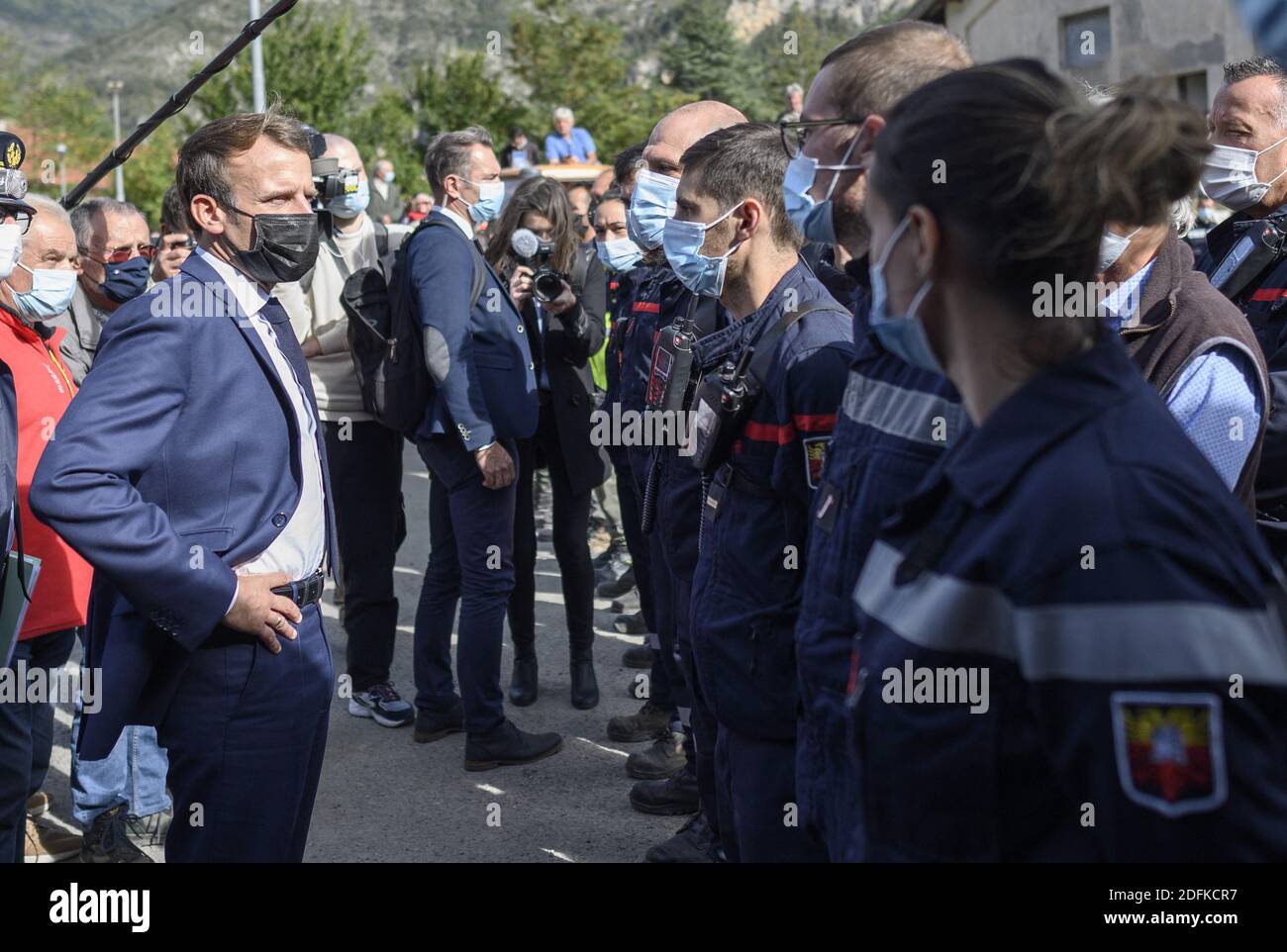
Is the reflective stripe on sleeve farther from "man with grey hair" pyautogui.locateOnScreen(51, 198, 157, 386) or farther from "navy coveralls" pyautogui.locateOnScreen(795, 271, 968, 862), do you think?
"man with grey hair" pyautogui.locateOnScreen(51, 198, 157, 386)

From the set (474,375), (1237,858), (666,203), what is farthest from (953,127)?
(474,375)

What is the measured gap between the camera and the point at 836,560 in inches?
81.4

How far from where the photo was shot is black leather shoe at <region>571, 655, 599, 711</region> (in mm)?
6023

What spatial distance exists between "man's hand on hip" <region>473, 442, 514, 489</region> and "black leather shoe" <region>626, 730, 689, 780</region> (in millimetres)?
1242

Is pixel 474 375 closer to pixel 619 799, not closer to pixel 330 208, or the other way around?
pixel 330 208

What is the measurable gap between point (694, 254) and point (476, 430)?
6.89ft

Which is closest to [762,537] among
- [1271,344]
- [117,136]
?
[1271,344]

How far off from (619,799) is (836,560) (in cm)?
317

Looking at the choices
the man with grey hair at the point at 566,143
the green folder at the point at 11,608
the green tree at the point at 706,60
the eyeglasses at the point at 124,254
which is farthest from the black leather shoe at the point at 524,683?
the green tree at the point at 706,60

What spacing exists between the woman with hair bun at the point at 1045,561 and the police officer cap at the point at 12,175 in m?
2.88

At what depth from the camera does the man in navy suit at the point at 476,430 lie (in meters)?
5.21

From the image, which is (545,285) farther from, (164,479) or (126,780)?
(164,479)

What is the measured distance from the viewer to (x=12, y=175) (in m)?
3.81

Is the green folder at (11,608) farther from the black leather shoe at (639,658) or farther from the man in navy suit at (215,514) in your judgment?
the black leather shoe at (639,658)
